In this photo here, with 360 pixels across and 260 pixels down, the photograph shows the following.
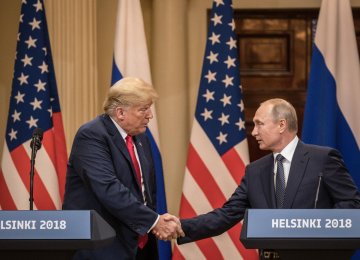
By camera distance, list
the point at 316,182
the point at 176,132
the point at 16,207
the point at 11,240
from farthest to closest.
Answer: the point at 176,132, the point at 16,207, the point at 316,182, the point at 11,240

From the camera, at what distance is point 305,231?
3.03m

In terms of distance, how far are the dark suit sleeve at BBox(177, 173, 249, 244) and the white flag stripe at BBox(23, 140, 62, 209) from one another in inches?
73.8

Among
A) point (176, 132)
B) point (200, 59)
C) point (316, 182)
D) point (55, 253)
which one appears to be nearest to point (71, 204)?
point (55, 253)

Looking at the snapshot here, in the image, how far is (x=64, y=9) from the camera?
6.04 metres

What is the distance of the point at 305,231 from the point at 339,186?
91cm

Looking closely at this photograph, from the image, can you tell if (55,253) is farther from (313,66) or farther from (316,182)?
(313,66)

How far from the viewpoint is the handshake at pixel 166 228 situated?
401 centimetres

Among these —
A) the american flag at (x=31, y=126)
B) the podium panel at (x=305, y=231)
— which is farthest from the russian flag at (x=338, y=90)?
the podium panel at (x=305, y=231)

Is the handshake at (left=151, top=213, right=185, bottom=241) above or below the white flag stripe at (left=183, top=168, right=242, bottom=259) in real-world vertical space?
above

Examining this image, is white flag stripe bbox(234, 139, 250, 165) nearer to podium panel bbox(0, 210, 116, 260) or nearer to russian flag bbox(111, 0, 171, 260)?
russian flag bbox(111, 0, 171, 260)

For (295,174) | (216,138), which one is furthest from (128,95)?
(216,138)

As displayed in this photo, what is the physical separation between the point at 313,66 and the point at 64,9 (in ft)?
6.58

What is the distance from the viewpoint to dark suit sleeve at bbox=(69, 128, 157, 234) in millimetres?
3863

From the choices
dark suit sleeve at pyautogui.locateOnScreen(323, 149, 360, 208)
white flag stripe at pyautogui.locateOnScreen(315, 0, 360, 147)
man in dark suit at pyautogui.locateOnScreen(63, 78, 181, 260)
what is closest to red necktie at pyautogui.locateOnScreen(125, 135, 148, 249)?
man in dark suit at pyautogui.locateOnScreen(63, 78, 181, 260)
